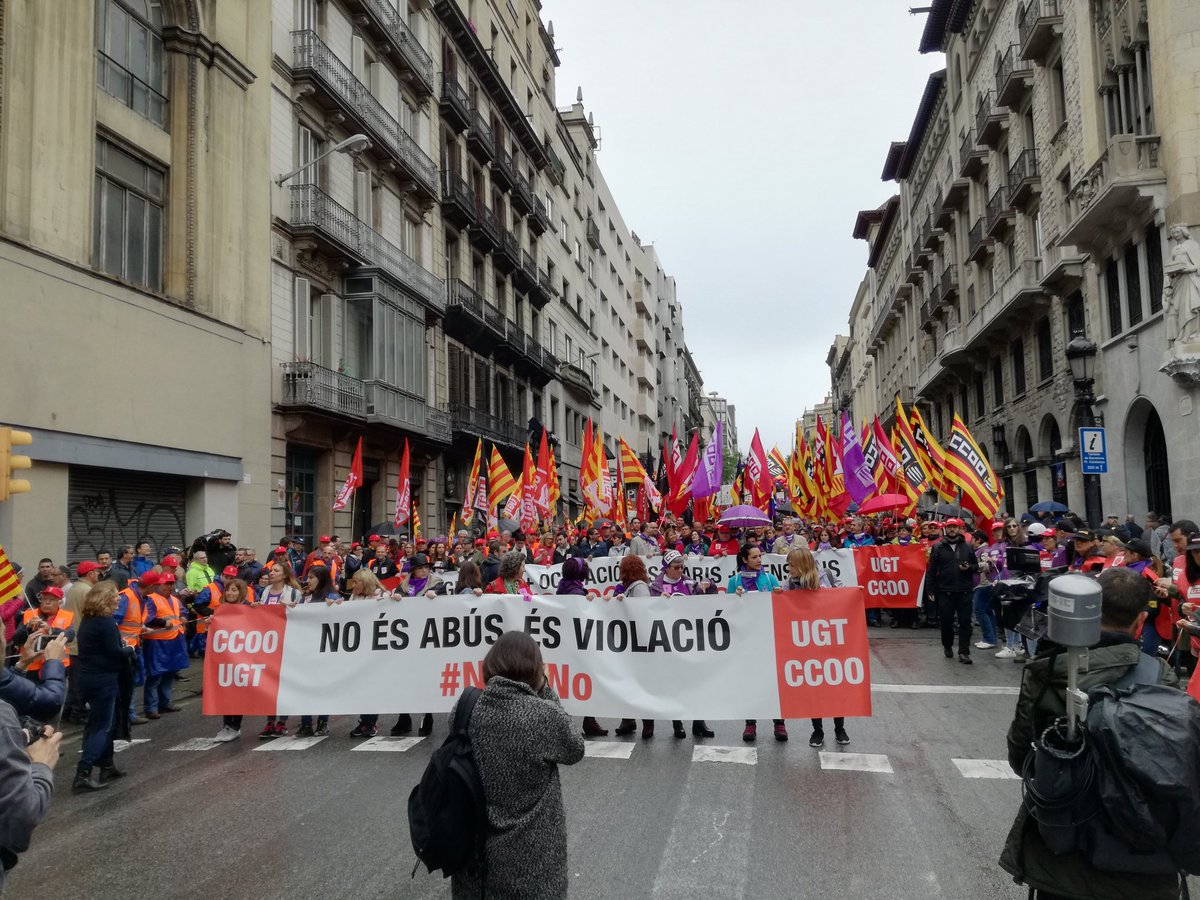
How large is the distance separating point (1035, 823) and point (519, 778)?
5.84ft

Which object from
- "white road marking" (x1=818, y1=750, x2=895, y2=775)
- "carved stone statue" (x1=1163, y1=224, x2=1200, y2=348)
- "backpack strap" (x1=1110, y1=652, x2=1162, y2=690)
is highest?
"carved stone statue" (x1=1163, y1=224, x2=1200, y2=348)

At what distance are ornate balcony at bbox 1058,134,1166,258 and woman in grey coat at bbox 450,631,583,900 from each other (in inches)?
803

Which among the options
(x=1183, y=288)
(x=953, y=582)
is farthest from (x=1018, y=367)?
(x=953, y=582)

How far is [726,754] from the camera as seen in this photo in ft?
24.6

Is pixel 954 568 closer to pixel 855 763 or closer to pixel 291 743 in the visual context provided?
pixel 855 763

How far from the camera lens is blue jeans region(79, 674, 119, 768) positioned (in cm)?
709

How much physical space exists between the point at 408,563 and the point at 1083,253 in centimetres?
1990

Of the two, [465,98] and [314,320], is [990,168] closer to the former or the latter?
[465,98]

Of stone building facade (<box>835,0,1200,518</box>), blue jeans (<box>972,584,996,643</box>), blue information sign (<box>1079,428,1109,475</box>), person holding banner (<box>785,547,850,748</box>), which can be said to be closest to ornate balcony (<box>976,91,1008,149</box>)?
stone building facade (<box>835,0,1200,518</box>)

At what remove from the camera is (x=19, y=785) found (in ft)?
9.13

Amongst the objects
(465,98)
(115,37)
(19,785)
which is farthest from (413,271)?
(19,785)

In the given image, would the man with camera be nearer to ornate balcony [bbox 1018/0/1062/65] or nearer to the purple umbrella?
the purple umbrella

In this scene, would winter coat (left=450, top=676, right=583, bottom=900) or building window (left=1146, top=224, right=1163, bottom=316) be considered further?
building window (left=1146, top=224, right=1163, bottom=316)

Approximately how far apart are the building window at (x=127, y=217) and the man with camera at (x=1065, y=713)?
16612 millimetres
